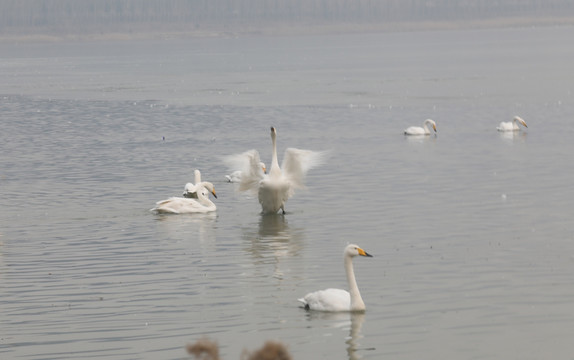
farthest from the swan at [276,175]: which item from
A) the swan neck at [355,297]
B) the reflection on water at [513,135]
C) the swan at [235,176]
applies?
the reflection on water at [513,135]

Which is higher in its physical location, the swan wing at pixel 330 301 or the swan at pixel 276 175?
the swan at pixel 276 175

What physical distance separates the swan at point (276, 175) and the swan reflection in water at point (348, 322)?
8304 mm

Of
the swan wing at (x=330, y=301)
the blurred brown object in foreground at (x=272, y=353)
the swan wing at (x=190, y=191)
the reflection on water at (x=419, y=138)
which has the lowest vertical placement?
the swan wing at (x=330, y=301)

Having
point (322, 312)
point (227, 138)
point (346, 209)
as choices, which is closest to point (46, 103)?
point (227, 138)

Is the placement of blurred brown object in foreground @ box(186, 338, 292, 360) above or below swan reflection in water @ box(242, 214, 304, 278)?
below

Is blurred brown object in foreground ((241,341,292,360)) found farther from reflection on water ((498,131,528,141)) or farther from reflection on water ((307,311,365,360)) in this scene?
reflection on water ((498,131,528,141))

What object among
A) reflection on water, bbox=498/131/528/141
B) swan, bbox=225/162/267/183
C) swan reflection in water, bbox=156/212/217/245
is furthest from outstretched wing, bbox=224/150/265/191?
reflection on water, bbox=498/131/528/141

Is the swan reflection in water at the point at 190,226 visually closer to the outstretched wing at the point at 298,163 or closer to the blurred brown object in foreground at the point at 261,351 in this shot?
the outstretched wing at the point at 298,163

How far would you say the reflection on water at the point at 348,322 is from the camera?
44.3 ft

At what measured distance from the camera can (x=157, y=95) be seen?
67375 millimetres

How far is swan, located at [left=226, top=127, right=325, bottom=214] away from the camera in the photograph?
2294 cm

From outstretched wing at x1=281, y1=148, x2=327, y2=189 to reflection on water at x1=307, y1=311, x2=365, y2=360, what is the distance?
860 cm

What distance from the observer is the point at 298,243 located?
1997cm

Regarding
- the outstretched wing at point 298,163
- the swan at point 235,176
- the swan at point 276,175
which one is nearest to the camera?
the swan at point 276,175
